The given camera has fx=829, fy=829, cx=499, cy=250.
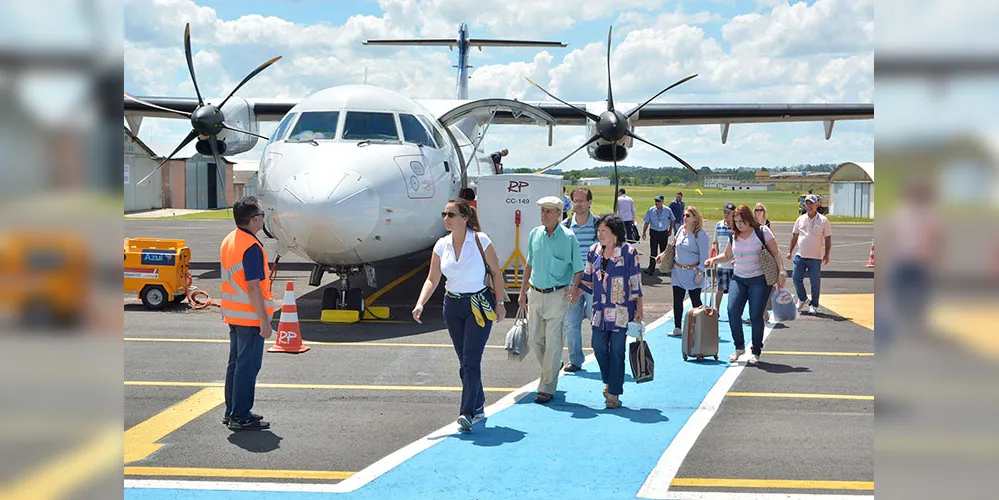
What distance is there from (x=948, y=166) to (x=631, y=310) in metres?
5.98

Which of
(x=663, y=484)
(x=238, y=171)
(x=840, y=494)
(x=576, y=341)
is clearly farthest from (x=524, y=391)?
(x=238, y=171)

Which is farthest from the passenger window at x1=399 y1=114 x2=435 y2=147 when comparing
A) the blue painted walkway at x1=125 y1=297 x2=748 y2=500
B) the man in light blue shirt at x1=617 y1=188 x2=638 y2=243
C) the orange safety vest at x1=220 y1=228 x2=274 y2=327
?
the man in light blue shirt at x1=617 y1=188 x2=638 y2=243

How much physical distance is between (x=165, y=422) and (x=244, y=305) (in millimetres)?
1163

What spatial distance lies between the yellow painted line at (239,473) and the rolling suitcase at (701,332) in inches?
187

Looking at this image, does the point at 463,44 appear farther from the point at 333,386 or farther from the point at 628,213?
the point at 333,386

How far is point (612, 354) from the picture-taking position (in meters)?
7.00

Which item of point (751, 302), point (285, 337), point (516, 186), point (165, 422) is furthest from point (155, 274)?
point (751, 302)

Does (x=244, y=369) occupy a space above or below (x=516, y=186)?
below

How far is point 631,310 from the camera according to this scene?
23.0ft

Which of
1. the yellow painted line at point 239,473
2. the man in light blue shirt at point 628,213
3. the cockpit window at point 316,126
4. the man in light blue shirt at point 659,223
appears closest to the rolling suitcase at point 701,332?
the yellow painted line at point 239,473

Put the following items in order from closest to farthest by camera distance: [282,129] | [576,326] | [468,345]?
[468,345] → [576,326] → [282,129]

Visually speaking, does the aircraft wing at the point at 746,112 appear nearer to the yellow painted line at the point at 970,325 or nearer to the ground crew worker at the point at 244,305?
the ground crew worker at the point at 244,305

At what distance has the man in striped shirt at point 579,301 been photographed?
8.20m

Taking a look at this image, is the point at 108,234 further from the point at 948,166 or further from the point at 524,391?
the point at 524,391
